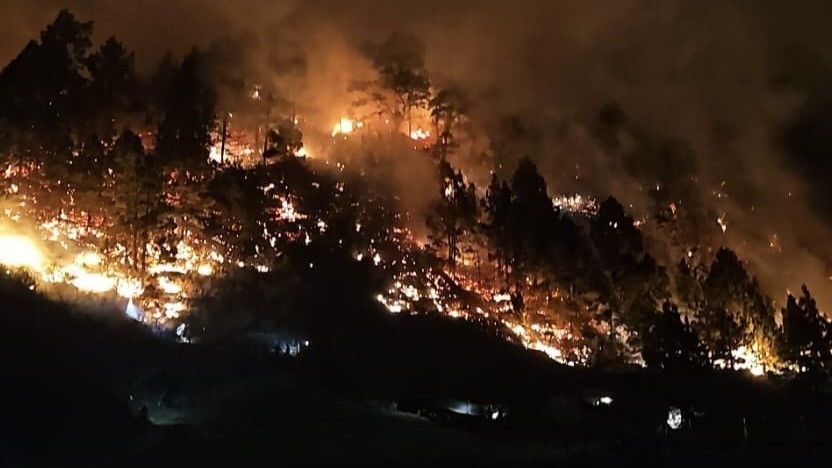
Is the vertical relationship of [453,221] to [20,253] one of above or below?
above

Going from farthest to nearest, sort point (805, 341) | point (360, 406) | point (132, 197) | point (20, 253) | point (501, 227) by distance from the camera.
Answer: point (805, 341) → point (501, 227) → point (132, 197) → point (20, 253) → point (360, 406)

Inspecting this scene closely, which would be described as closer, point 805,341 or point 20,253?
point 20,253

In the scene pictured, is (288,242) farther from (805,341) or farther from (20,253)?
(805,341)

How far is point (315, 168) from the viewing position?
78562mm

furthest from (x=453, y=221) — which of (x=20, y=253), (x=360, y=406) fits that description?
(x=20, y=253)

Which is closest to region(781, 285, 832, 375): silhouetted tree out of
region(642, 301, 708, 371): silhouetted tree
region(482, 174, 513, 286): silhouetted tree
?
region(642, 301, 708, 371): silhouetted tree

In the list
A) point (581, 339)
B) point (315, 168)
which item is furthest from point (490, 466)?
point (315, 168)

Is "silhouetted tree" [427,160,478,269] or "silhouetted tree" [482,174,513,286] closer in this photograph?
"silhouetted tree" [482,174,513,286]

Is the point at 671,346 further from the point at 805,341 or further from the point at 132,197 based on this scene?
the point at 132,197

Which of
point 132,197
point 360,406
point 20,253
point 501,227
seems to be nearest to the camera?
point 360,406

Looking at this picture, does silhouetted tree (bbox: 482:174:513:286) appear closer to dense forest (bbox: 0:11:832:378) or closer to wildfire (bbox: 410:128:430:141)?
dense forest (bbox: 0:11:832:378)

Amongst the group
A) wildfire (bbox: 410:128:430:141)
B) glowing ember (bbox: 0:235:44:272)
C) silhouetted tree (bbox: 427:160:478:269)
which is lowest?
glowing ember (bbox: 0:235:44:272)

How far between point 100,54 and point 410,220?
1125 inches

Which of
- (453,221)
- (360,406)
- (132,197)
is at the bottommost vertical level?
(360,406)
